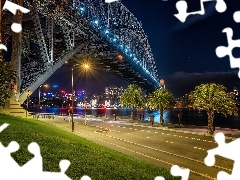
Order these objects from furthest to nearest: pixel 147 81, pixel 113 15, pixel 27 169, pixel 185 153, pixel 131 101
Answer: pixel 147 81
pixel 113 15
pixel 131 101
pixel 185 153
pixel 27 169

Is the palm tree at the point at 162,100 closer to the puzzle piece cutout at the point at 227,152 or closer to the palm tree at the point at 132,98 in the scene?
the palm tree at the point at 132,98

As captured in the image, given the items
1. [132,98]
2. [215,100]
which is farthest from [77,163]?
[132,98]

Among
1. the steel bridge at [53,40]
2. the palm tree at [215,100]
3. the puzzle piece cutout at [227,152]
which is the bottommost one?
the puzzle piece cutout at [227,152]

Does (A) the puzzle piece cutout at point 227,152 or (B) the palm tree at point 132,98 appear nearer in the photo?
(A) the puzzle piece cutout at point 227,152

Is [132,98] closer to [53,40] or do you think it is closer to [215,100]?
[53,40]

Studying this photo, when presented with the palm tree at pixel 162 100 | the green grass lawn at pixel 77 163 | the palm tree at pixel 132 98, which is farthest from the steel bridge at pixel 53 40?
the green grass lawn at pixel 77 163

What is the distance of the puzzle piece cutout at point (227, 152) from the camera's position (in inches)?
311

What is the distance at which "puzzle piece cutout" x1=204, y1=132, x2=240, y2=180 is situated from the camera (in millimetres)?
7906

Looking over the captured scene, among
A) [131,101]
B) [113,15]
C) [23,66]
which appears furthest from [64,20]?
[113,15]

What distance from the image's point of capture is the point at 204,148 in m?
19.4

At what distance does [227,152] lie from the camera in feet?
40.1

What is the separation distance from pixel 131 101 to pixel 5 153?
4104 cm

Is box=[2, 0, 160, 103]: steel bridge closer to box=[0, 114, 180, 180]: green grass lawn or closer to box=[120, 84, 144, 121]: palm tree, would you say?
box=[120, 84, 144, 121]: palm tree

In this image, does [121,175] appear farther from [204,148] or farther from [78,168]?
[204,148]
